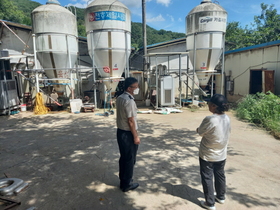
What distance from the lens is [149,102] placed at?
11.3 m

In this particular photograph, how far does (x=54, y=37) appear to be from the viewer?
358 inches

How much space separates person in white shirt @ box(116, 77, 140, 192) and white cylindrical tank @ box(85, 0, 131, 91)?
698 centimetres

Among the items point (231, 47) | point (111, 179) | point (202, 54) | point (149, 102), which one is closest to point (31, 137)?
point (111, 179)

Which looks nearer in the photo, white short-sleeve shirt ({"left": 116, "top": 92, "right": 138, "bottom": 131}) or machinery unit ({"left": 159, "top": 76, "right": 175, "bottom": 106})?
white short-sleeve shirt ({"left": 116, "top": 92, "right": 138, "bottom": 131})

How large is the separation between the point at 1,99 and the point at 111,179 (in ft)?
26.2

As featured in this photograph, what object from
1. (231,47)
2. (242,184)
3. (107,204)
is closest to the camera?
(107,204)

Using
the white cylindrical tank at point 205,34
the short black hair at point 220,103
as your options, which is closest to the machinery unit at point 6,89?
the white cylindrical tank at point 205,34

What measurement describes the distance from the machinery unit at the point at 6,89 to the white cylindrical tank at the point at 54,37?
5.40ft

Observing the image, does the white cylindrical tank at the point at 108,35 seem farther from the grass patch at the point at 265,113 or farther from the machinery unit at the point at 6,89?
the grass patch at the point at 265,113

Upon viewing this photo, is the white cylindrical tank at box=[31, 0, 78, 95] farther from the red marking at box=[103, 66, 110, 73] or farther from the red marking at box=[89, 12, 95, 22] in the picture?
the red marking at box=[103, 66, 110, 73]

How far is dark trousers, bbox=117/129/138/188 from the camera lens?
113 inches

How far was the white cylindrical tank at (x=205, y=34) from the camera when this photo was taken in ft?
32.4

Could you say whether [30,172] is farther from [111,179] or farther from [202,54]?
[202,54]

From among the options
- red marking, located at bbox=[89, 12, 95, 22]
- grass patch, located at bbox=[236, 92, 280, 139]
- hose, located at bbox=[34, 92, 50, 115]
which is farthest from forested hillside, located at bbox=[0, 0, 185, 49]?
grass patch, located at bbox=[236, 92, 280, 139]
